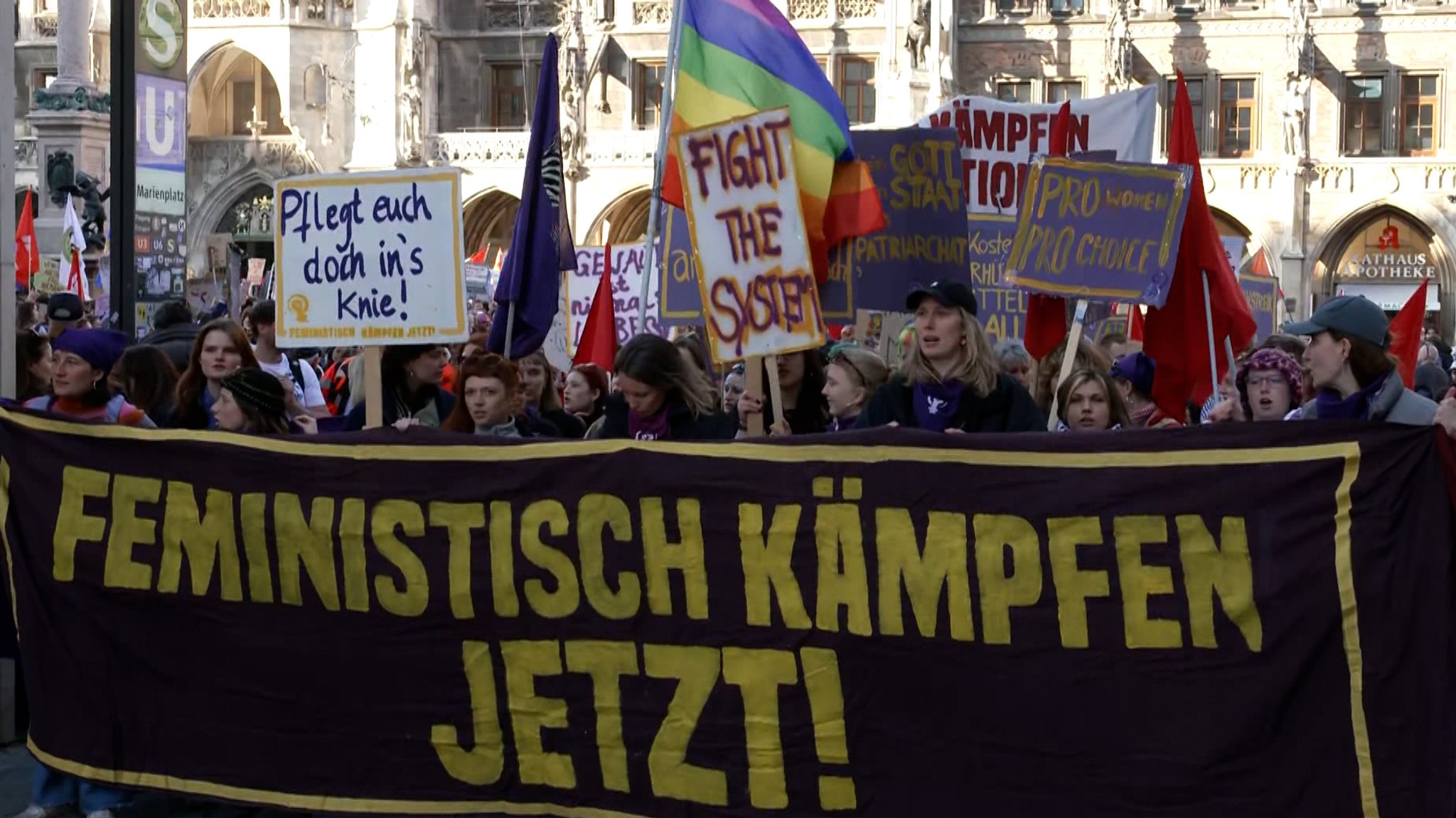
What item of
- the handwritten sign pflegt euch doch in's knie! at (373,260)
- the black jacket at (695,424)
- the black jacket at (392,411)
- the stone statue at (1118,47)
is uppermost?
the stone statue at (1118,47)

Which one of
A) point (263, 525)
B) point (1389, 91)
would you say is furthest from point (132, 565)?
point (1389, 91)

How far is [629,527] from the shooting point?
535cm

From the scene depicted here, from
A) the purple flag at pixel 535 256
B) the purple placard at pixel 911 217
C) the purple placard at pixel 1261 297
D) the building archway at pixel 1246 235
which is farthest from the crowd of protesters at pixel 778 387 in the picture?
the building archway at pixel 1246 235

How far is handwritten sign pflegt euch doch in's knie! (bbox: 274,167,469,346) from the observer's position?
22.2ft

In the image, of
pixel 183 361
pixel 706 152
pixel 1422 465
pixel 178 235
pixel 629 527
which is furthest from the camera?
pixel 178 235

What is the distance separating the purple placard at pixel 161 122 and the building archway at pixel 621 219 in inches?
884

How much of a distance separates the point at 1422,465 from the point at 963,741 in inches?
51.9

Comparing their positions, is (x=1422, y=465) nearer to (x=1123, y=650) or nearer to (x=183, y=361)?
(x=1123, y=650)

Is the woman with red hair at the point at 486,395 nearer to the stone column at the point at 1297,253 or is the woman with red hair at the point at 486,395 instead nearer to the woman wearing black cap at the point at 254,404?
the woman wearing black cap at the point at 254,404

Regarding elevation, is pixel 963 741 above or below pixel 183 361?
below

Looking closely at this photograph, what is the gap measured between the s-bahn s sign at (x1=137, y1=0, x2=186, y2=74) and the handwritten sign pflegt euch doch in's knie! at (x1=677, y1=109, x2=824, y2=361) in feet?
23.3

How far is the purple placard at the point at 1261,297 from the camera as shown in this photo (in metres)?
13.4

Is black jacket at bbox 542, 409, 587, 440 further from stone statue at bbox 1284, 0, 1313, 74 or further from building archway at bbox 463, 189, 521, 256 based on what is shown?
building archway at bbox 463, 189, 521, 256

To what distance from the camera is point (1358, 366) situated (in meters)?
5.62
